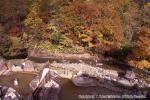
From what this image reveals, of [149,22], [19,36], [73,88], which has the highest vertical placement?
[149,22]

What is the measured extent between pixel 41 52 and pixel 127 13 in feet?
40.0

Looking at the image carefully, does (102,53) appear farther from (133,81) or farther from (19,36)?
(19,36)

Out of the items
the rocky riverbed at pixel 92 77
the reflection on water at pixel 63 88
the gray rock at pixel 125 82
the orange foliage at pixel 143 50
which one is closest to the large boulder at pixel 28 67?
the rocky riverbed at pixel 92 77

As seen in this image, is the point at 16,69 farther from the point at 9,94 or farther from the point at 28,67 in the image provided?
the point at 9,94

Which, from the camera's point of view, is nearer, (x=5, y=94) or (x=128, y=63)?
(x=5, y=94)

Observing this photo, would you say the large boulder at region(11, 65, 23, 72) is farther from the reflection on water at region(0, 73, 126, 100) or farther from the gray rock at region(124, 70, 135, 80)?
the gray rock at region(124, 70, 135, 80)

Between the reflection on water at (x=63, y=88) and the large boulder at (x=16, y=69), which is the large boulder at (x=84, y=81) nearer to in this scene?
the reflection on water at (x=63, y=88)

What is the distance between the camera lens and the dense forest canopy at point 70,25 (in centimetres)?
3391

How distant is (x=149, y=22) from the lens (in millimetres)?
32656

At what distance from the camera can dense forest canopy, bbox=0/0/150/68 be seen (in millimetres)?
33906

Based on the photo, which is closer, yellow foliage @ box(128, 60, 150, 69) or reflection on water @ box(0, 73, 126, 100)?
reflection on water @ box(0, 73, 126, 100)

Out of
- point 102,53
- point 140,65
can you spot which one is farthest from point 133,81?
point 102,53

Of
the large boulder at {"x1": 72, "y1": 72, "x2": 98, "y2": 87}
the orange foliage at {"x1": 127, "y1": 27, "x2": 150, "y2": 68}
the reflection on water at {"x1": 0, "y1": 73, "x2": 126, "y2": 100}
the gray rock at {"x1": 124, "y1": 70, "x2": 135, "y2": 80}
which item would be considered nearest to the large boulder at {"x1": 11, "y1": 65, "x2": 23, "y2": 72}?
the reflection on water at {"x1": 0, "y1": 73, "x2": 126, "y2": 100}

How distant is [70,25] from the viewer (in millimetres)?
35750
